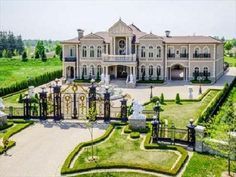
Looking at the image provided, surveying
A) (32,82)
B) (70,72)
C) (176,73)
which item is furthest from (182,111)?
(70,72)

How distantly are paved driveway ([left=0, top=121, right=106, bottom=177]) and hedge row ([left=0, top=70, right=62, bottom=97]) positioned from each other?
45.8 ft

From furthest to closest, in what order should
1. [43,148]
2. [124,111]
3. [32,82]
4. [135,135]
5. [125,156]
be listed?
[32,82] < [124,111] < [135,135] < [43,148] < [125,156]

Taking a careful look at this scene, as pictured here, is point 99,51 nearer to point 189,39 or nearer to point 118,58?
point 118,58

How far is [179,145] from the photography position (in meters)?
19.5

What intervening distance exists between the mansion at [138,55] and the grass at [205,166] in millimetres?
27241

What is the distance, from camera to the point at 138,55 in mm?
46719

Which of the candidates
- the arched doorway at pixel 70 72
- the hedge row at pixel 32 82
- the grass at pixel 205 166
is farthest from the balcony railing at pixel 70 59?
the grass at pixel 205 166

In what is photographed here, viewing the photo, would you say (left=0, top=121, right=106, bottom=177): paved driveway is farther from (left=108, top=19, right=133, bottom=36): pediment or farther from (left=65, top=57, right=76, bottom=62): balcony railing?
(left=65, top=57, right=76, bottom=62): balcony railing

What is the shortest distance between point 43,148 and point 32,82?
23925 mm

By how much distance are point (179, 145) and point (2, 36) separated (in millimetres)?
104638

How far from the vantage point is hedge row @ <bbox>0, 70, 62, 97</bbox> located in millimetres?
37019

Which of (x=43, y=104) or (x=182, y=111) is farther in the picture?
(x=182, y=111)

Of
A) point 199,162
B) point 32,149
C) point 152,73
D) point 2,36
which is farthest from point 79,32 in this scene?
point 2,36

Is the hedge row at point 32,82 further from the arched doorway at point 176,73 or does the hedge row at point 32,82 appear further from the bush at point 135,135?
the bush at point 135,135
